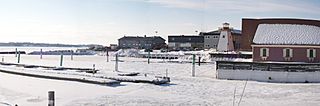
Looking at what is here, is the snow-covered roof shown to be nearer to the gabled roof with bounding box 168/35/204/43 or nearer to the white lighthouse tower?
the white lighthouse tower

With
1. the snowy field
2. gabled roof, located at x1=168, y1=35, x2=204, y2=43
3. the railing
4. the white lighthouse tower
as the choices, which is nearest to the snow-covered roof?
the railing

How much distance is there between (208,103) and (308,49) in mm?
22497

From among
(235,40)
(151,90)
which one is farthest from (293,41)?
(235,40)

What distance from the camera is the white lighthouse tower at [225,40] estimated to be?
64.7 metres

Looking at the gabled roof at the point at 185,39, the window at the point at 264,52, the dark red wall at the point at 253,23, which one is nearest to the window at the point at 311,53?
the window at the point at 264,52

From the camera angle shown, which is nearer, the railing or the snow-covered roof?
the railing

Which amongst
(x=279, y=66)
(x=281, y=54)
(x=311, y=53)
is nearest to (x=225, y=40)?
(x=281, y=54)

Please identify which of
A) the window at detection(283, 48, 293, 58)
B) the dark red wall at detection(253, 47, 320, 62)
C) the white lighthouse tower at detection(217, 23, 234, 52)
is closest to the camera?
the dark red wall at detection(253, 47, 320, 62)

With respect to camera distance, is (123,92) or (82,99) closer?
(82,99)

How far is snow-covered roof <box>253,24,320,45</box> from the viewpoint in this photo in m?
35.6

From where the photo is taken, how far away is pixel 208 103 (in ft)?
51.3

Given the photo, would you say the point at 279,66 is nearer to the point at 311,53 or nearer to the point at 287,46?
the point at 287,46

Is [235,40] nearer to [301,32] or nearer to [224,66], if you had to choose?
[301,32]

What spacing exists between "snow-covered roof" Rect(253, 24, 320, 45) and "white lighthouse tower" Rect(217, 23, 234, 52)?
948 inches
